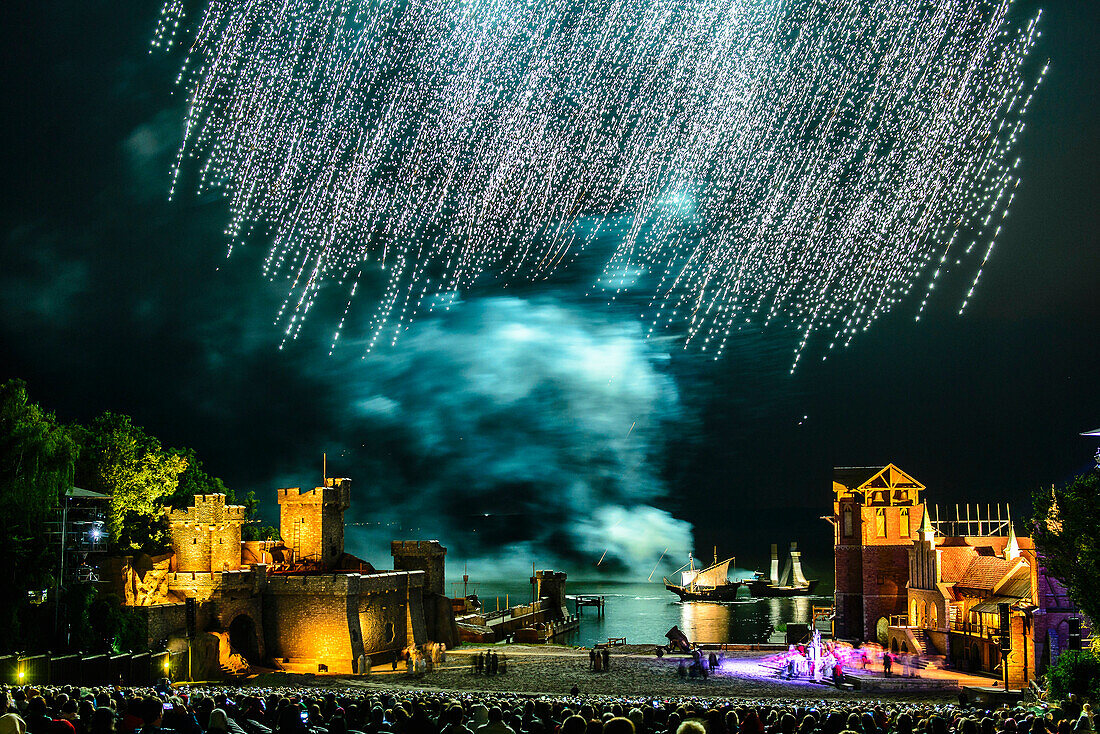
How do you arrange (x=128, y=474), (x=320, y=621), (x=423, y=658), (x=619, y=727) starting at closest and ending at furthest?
(x=619, y=727) < (x=320, y=621) < (x=423, y=658) < (x=128, y=474)

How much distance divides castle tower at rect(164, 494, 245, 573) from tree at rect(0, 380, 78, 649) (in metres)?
11.3

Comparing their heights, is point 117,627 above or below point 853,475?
below

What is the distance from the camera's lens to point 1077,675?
28.9m

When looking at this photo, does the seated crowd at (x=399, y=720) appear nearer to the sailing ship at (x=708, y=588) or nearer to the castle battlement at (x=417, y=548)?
the castle battlement at (x=417, y=548)

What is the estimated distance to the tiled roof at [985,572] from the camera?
45719 mm

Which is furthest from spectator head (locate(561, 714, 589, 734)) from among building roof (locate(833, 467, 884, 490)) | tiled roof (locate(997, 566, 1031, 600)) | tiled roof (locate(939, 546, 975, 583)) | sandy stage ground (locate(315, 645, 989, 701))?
building roof (locate(833, 467, 884, 490))

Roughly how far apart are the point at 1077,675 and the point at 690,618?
116 meters

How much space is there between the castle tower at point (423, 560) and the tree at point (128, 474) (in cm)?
1495

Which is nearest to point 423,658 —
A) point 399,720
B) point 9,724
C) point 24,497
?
point 24,497

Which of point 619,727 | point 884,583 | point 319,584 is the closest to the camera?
point 619,727

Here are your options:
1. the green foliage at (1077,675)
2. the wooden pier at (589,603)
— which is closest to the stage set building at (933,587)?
the green foliage at (1077,675)

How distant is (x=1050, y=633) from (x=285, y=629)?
35.3 m

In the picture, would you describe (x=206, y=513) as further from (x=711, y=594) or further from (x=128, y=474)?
(x=711, y=594)

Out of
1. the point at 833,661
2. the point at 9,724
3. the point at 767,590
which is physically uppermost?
the point at 9,724
